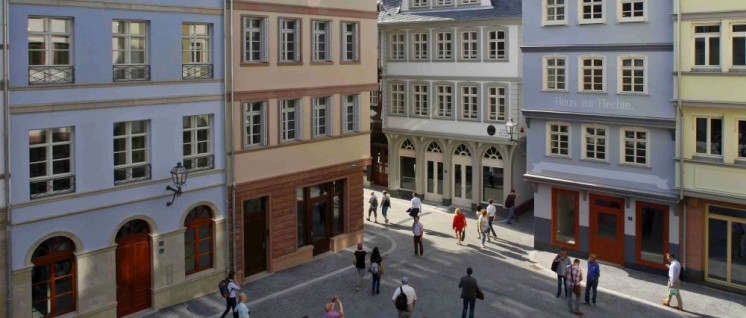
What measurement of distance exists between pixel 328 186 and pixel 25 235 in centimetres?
1229

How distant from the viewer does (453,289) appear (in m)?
24.3

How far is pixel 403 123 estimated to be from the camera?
3962cm

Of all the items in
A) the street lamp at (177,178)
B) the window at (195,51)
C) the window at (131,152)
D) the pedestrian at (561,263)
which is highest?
the window at (195,51)

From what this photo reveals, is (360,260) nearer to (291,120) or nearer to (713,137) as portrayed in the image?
(291,120)

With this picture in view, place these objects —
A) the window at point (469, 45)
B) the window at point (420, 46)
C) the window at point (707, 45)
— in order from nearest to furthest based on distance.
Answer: the window at point (707, 45), the window at point (469, 45), the window at point (420, 46)

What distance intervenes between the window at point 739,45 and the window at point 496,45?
519 inches

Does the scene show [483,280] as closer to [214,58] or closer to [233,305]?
[233,305]

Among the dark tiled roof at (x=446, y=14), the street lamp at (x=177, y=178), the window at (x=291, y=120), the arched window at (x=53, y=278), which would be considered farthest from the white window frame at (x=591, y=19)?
the arched window at (x=53, y=278)

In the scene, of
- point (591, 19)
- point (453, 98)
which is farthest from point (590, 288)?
point (453, 98)

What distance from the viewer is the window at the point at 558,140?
2762 centimetres

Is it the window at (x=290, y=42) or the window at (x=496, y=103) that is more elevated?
the window at (x=290, y=42)

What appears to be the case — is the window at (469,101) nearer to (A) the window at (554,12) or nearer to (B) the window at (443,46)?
(B) the window at (443,46)

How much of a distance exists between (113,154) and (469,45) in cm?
2101

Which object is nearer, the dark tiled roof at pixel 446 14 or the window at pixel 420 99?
the dark tiled roof at pixel 446 14
